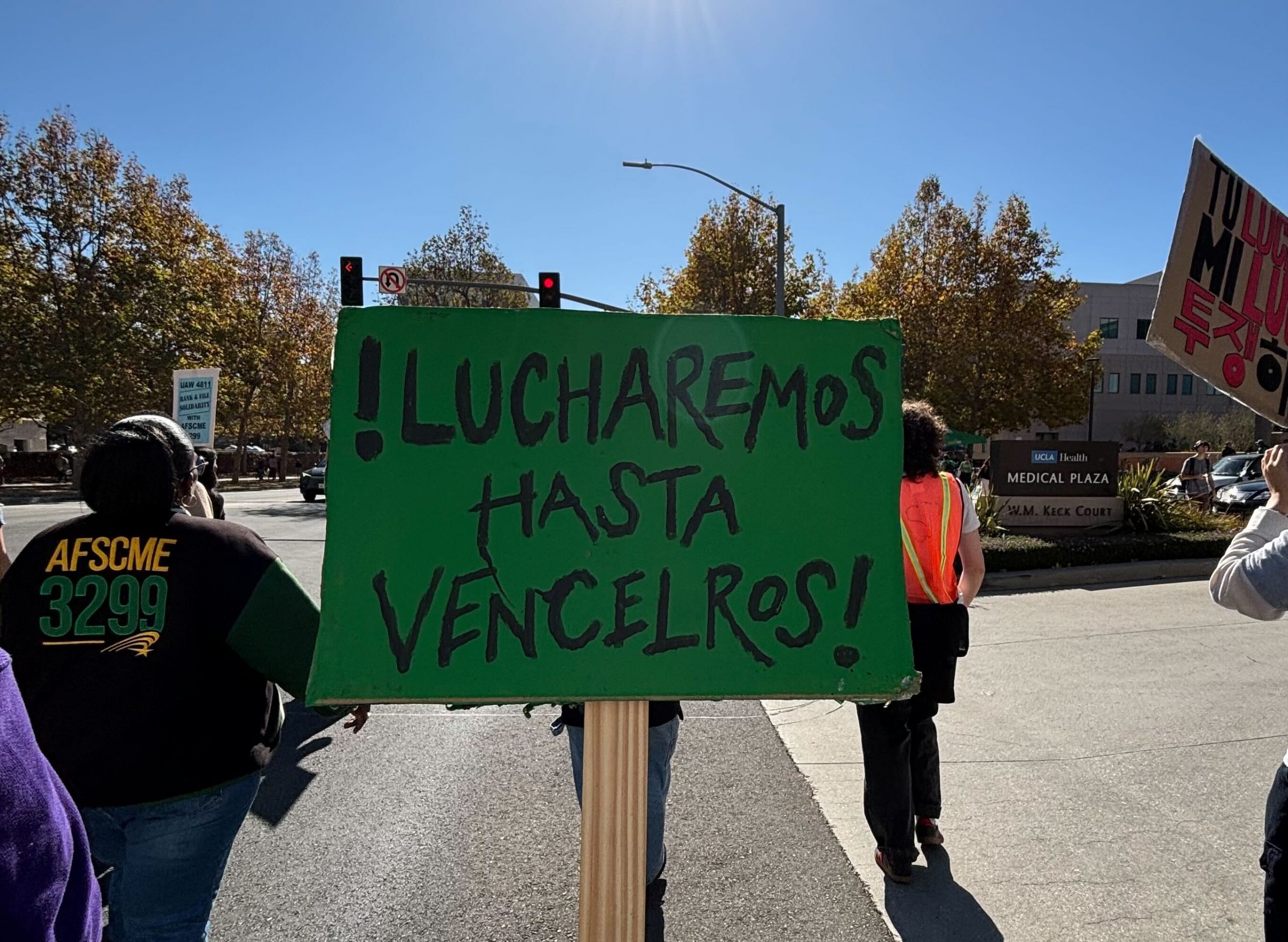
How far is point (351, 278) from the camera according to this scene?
14.7 metres

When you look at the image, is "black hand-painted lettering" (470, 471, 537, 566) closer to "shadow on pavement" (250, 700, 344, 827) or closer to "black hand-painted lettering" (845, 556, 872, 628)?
"black hand-painted lettering" (845, 556, 872, 628)

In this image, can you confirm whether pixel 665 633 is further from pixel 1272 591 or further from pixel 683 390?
pixel 1272 591

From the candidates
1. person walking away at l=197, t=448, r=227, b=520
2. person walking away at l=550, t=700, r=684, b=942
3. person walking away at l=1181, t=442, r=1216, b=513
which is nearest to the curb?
person walking away at l=1181, t=442, r=1216, b=513

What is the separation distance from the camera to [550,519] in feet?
5.48

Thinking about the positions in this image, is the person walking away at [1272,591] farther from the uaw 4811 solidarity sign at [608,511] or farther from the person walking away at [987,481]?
the person walking away at [987,481]

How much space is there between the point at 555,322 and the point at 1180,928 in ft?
9.75

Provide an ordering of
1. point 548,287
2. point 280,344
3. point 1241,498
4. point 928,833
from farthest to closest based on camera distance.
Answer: point 280,344 < point 1241,498 < point 548,287 < point 928,833

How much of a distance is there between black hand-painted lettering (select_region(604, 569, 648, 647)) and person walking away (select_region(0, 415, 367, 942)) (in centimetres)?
76

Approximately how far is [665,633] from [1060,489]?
11.9 meters

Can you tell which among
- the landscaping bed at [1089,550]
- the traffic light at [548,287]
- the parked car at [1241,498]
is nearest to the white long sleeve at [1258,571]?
the landscaping bed at [1089,550]

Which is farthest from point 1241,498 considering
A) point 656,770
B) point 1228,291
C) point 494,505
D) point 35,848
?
point 35,848

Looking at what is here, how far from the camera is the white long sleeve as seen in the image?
6.37 ft

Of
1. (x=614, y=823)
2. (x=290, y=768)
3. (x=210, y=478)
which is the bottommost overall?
(x=290, y=768)

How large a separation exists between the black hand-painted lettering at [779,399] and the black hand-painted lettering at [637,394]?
196mm
